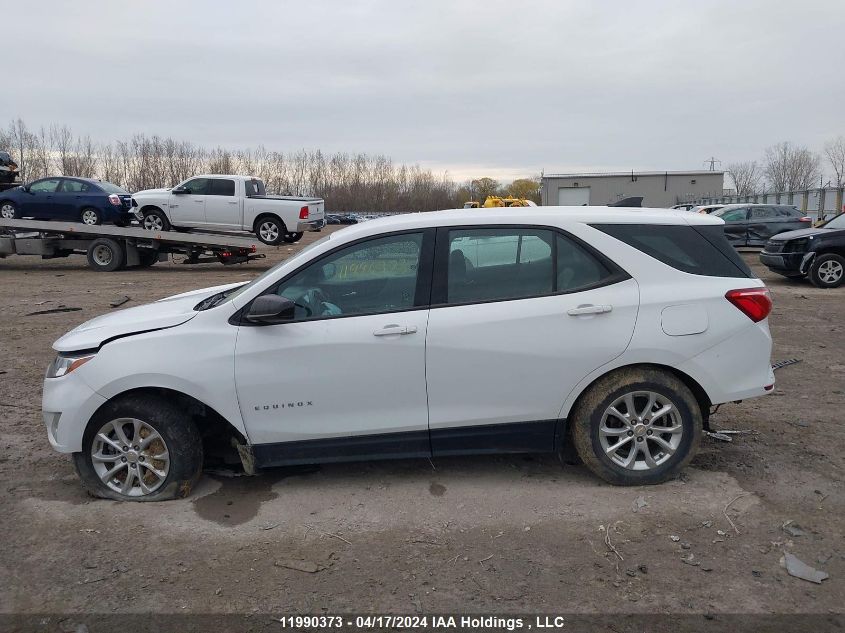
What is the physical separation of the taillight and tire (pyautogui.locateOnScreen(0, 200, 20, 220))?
19.3 m

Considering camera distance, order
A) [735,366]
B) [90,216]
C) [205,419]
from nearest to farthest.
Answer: [735,366]
[205,419]
[90,216]

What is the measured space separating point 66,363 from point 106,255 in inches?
602

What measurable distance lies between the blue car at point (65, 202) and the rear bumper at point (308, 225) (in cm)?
494

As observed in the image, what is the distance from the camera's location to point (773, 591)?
3137 mm

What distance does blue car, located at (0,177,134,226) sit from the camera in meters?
17.9

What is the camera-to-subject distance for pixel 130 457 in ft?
13.6

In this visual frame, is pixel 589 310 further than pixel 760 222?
No

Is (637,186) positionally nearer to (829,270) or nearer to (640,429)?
(829,270)

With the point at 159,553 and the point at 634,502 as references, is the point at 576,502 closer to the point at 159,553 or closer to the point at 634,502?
the point at 634,502

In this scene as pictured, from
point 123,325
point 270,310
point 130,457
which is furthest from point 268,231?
point 270,310

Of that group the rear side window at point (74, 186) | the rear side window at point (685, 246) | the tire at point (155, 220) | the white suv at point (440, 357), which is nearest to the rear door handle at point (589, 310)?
the white suv at point (440, 357)

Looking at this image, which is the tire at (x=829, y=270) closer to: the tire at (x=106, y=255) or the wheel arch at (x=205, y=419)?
the wheel arch at (x=205, y=419)

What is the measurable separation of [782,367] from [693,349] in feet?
12.1

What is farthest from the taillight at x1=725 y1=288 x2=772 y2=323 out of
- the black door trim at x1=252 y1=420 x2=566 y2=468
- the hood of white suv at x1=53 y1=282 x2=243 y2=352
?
the hood of white suv at x1=53 y1=282 x2=243 y2=352
